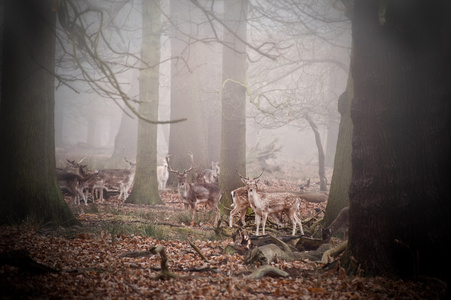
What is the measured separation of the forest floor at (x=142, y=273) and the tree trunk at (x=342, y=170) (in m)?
2.65

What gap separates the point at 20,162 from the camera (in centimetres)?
699

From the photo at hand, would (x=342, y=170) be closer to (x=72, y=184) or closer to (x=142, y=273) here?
(x=142, y=273)

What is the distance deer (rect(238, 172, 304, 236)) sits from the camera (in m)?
8.07

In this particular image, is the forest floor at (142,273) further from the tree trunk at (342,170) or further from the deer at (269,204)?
the tree trunk at (342,170)

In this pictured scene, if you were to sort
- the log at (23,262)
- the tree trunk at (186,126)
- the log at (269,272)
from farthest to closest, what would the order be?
1. the tree trunk at (186,126)
2. the log at (269,272)
3. the log at (23,262)

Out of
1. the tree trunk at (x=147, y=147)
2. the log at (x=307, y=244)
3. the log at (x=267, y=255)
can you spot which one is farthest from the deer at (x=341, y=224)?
the tree trunk at (x=147, y=147)

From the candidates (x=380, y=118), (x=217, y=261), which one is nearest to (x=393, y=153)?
(x=380, y=118)

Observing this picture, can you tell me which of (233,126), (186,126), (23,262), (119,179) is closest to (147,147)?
(119,179)

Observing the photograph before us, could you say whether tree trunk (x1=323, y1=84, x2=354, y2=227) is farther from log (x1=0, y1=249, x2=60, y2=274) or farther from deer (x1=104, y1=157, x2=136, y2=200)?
deer (x1=104, y1=157, x2=136, y2=200)

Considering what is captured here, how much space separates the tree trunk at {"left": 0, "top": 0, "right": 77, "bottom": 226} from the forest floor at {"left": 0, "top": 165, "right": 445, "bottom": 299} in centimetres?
61

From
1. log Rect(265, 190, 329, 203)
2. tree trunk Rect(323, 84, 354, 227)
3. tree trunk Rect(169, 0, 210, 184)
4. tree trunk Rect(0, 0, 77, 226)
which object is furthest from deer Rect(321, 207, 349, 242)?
tree trunk Rect(169, 0, 210, 184)

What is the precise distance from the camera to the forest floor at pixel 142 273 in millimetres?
4160

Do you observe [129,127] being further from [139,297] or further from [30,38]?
[139,297]

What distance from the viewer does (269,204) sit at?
8148mm
